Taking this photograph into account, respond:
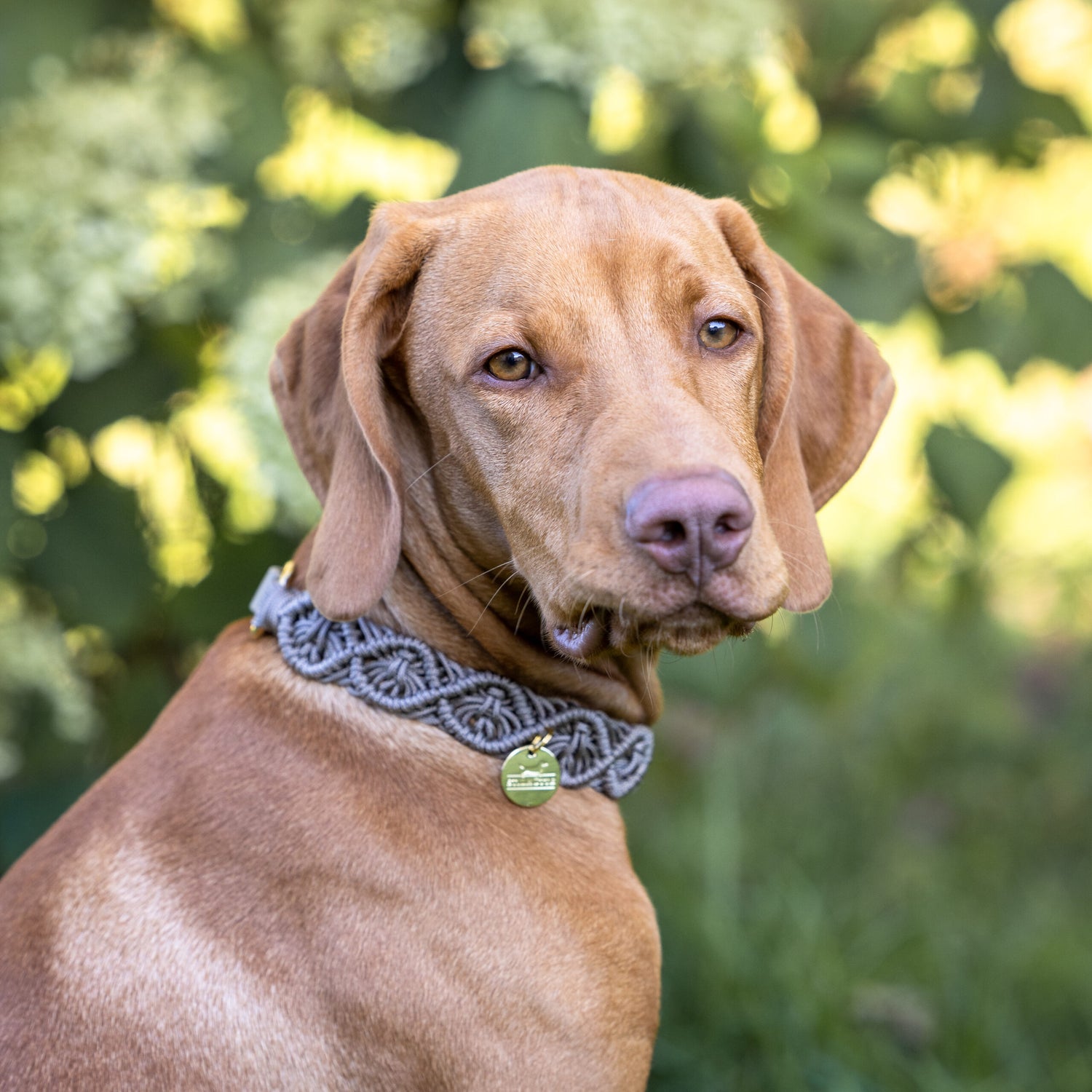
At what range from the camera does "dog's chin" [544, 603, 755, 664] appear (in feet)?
7.18

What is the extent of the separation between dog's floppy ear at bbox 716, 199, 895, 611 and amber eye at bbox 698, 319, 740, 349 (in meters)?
0.17

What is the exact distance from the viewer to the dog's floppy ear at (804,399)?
104 inches

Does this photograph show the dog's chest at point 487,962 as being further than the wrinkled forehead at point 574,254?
No

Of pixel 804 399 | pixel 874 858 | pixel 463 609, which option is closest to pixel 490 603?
pixel 463 609

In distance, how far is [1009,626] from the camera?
6.59 metres

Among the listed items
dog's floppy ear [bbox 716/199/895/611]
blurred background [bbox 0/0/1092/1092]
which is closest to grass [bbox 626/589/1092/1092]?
blurred background [bbox 0/0/1092/1092]

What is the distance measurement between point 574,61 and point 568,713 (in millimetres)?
1721

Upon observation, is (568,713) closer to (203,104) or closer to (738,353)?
(738,353)

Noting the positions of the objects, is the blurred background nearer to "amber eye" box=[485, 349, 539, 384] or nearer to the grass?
the grass

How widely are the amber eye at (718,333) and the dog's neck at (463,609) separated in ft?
1.95

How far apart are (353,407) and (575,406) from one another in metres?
0.42

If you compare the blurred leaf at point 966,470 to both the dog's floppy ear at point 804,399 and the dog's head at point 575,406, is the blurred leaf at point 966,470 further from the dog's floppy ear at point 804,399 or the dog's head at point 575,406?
the dog's head at point 575,406

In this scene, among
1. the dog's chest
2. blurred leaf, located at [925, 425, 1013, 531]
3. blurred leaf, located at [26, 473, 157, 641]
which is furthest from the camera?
blurred leaf, located at [925, 425, 1013, 531]

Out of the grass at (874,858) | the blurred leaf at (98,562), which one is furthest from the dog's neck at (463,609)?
the blurred leaf at (98,562)
